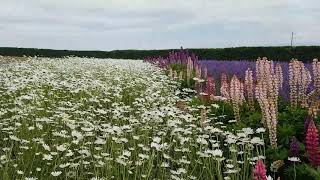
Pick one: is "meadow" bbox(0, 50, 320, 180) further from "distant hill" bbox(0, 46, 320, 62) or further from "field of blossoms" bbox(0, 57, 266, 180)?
"distant hill" bbox(0, 46, 320, 62)

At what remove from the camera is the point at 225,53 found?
32406 mm

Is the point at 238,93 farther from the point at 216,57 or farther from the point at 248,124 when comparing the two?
the point at 216,57

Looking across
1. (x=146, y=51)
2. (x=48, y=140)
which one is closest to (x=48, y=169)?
(x=48, y=140)

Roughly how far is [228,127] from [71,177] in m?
2.30

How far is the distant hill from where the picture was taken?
2736cm

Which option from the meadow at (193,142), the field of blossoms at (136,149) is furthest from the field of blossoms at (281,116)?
the field of blossoms at (136,149)

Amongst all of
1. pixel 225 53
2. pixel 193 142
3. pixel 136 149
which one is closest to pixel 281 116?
A: pixel 193 142

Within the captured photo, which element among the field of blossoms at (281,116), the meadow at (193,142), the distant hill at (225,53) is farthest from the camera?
the distant hill at (225,53)

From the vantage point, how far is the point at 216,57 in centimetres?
3316

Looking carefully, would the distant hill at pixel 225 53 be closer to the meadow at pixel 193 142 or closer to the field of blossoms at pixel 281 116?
the field of blossoms at pixel 281 116

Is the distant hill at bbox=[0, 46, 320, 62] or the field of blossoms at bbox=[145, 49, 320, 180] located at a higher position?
the field of blossoms at bbox=[145, 49, 320, 180]

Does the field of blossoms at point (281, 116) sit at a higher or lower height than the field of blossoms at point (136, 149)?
higher

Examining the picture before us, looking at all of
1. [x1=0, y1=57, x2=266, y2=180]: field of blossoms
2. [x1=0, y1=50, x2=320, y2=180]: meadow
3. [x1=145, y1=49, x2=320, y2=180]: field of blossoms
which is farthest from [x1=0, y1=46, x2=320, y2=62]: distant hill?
[x1=0, y1=57, x2=266, y2=180]: field of blossoms

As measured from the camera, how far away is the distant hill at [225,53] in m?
27.4
